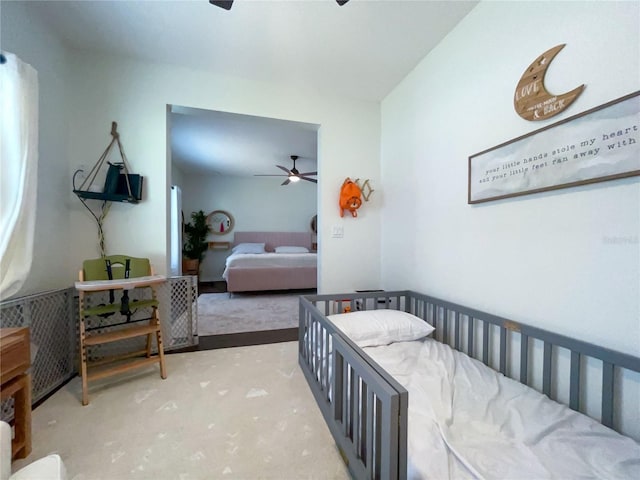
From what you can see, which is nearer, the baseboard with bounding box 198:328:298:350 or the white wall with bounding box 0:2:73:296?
the white wall with bounding box 0:2:73:296

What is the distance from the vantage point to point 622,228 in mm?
964

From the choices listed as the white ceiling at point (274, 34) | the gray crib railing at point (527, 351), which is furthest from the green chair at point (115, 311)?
the gray crib railing at point (527, 351)

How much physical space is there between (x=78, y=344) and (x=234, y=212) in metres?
4.43

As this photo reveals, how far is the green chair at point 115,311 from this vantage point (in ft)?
5.23

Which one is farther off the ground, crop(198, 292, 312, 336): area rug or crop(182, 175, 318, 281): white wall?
crop(182, 175, 318, 281): white wall

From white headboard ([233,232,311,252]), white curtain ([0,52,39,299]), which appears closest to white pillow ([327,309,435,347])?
white curtain ([0,52,39,299])

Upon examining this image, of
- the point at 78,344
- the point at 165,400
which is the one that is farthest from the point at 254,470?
the point at 78,344

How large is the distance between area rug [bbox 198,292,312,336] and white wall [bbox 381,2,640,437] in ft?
5.43

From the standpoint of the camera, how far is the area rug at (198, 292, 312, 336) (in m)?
2.79

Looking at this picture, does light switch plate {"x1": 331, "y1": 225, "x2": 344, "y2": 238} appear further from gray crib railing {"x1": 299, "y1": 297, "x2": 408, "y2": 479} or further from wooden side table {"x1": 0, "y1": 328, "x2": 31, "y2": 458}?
wooden side table {"x1": 0, "y1": 328, "x2": 31, "y2": 458}

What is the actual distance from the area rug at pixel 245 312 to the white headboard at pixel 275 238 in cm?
176

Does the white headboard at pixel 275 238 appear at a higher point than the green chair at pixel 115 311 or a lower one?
higher

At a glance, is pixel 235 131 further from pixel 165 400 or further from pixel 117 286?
pixel 165 400

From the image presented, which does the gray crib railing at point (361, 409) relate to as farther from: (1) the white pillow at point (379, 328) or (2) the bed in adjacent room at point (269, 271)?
(2) the bed in adjacent room at point (269, 271)
